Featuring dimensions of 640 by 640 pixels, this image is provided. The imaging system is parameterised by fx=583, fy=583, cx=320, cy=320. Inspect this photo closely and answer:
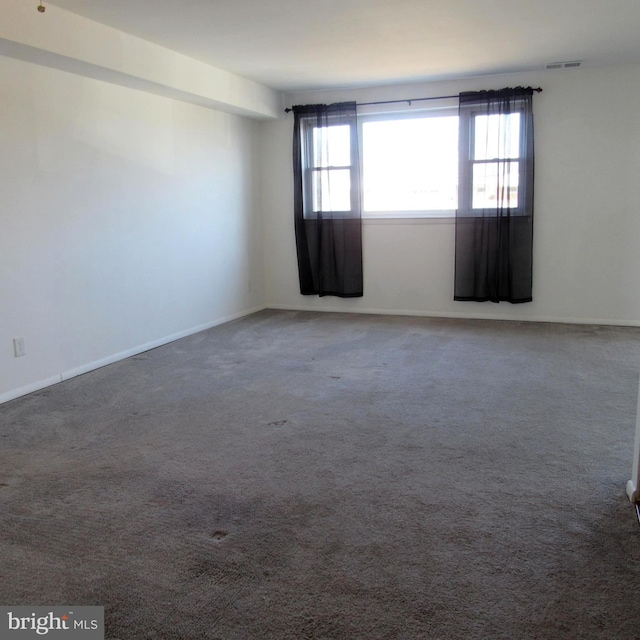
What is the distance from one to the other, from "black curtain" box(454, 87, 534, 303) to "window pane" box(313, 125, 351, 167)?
123cm

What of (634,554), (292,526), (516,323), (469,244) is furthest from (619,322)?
(292,526)

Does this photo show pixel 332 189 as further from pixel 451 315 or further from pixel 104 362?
pixel 104 362

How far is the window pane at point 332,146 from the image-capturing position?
6.39 metres

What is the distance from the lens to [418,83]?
19.9ft

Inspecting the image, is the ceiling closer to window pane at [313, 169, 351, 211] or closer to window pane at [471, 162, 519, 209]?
window pane at [471, 162, 519, 209]

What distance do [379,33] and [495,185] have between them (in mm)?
2224

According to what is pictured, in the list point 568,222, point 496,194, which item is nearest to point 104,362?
point 496,194

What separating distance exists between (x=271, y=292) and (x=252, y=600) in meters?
5.48

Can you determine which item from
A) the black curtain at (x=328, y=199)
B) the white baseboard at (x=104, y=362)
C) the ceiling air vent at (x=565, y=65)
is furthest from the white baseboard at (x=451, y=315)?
the ceiling air vent at (x=565, y=65)

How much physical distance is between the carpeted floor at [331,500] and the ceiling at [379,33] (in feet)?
8.07

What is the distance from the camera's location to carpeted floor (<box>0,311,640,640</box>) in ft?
5.88

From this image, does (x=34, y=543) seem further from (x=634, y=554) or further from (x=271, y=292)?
(x=271, y=292)

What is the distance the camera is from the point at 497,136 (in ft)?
19.0

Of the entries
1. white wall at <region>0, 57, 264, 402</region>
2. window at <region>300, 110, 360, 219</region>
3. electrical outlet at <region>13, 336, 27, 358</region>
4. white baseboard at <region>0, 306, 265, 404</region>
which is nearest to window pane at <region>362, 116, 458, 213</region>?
window at <region>300, 110, 360, 219</region>
